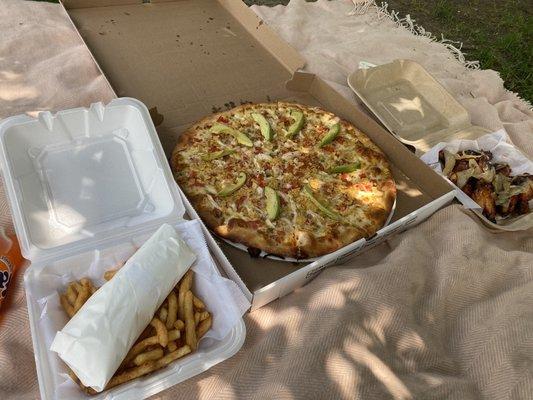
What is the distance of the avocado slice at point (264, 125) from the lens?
9.00 feet

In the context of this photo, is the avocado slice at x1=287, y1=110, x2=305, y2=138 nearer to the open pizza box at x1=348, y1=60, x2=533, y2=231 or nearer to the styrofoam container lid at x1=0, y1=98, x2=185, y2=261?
the open pizza box at x1=348, y1=60, x2=533, y2=231

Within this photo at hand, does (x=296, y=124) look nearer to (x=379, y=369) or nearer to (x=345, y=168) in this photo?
(x=345, y=168)

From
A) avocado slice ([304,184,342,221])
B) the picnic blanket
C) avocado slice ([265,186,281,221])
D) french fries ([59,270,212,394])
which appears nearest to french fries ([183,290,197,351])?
french fries ([59,270,212,394])

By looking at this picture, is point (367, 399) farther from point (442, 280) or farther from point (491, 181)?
point (491, 181)

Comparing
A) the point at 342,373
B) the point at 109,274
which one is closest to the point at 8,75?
the point at 109,274

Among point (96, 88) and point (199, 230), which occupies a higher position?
point (199, 230)

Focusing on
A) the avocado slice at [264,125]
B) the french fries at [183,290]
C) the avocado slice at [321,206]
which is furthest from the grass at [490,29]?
the french fries at [183,290]

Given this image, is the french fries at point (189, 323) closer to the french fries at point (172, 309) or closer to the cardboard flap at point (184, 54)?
the french fries at point (172, 309)

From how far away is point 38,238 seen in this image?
1.80 meters

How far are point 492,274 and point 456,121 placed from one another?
1.45 meters

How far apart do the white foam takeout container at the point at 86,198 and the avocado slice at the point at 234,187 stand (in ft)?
1.19

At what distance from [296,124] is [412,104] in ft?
3.64

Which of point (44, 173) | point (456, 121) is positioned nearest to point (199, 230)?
point (44, 173)

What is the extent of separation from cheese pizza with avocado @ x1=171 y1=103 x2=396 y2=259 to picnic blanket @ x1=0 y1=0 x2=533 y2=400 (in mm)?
233
